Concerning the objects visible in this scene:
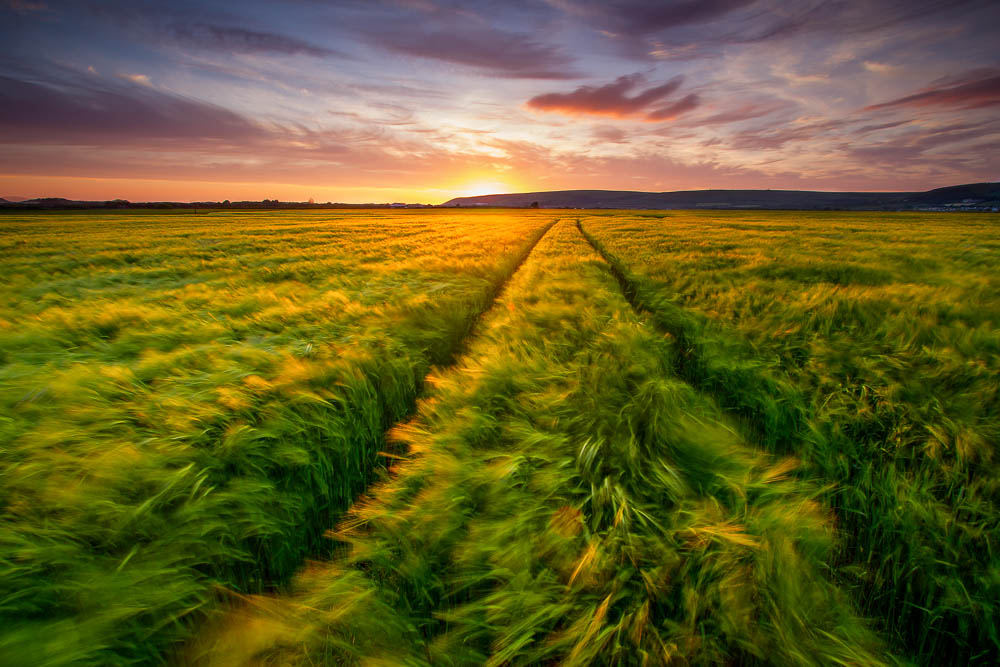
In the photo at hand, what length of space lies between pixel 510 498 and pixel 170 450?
1587 mm

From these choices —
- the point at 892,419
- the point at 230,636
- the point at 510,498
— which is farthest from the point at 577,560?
the point at 892,419

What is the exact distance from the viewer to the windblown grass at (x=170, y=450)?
1.16m

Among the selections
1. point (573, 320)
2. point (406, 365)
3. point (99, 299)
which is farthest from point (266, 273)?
point (573, 320)

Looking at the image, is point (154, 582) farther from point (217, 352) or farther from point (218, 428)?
point (217, 352)

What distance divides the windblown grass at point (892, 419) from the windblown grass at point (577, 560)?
8.9 inches

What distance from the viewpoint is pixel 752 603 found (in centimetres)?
115

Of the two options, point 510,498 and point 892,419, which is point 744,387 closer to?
point 892,419

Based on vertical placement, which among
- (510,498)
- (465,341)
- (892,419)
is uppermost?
(892,419)

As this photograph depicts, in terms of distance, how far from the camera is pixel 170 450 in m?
1.71

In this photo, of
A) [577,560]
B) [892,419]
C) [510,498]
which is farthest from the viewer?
[892,419]

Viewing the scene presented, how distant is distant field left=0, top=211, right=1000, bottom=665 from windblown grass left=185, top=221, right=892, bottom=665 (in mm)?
11

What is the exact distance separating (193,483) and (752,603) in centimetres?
220

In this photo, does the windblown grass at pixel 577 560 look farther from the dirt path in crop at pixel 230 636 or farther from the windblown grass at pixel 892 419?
the windblown grass at pixel 892 419

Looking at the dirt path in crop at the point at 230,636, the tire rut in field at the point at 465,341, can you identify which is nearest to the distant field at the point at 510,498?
the dirt path in crop at the point at 230,636
